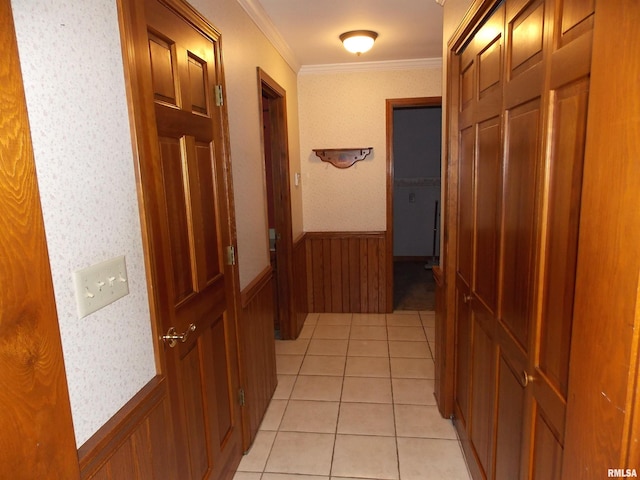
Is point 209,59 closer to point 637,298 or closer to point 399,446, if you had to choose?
point 637,298

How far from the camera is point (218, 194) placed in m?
1.84

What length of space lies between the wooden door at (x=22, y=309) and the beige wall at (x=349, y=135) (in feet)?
11.1

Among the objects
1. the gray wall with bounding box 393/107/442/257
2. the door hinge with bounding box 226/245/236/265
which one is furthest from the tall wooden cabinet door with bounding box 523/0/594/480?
the gray wall with bounding box 393/107/442/257

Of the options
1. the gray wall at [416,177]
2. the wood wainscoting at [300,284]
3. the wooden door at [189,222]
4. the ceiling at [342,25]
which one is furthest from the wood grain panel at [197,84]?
the gray wall at [416,177]

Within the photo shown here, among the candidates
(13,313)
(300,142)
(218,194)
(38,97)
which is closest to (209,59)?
(218,194)

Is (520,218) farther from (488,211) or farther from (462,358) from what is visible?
(462,358)

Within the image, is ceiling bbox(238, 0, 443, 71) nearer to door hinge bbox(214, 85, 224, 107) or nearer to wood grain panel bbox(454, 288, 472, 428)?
door hinge bbox(214, 85, 224, 107)

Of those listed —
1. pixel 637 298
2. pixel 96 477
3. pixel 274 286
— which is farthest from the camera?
pixel 274 286

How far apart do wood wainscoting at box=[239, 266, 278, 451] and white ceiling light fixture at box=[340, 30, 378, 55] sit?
1.74 m

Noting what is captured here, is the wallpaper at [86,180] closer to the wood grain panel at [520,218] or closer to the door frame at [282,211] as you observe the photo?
the wood grain panel at [520,218]

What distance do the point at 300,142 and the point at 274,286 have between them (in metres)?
1.45

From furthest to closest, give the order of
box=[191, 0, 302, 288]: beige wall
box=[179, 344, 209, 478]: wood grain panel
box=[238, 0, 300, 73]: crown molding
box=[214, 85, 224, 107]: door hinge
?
1. box=[238, 0, 300, 73]: crown molding
2. box=[191, 0, 302, 288]: beige wall
3. box=[214, 85, 224, 107]: door hinge
4. box=[179, 344, 209, 478]: wood grain panel

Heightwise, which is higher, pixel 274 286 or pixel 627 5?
pixel 627 5

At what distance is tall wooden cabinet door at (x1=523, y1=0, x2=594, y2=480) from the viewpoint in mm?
882
